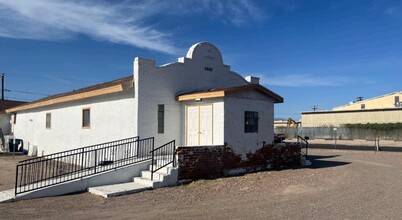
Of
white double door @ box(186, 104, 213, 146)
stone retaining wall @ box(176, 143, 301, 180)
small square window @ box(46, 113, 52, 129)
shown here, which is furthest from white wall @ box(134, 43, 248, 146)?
→ small square window @ box(46, 113, 52, 129)

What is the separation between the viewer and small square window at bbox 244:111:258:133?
596 inches

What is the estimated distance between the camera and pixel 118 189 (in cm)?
1126

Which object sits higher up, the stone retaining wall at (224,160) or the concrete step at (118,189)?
the stone retaining wall at (224,160)

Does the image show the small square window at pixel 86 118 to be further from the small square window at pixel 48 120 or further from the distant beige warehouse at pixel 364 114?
the distant beige warehouse at pixel 364 114

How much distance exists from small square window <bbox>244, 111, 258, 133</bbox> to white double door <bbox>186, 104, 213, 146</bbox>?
4.87 ft

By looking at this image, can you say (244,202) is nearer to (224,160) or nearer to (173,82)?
(224,160)

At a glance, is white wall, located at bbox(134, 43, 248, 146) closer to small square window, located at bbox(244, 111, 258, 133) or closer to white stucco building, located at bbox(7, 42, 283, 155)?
white stucco building, located at bbox(7, 42, 283, 155)

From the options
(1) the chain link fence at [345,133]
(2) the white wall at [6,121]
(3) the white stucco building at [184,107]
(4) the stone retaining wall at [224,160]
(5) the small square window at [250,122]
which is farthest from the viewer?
(1) the chain link fence at [345,133]

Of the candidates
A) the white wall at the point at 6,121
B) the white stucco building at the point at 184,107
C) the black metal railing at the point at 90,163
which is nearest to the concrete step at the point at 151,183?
the black metal railing at the point at 90,163

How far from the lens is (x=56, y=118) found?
2117cm

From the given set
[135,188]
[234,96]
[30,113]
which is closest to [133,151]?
[135,188]

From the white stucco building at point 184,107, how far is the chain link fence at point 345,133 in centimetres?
3408

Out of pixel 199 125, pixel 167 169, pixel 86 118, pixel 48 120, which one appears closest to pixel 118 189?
pixel 167 169

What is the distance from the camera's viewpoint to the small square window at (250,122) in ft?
49.7
